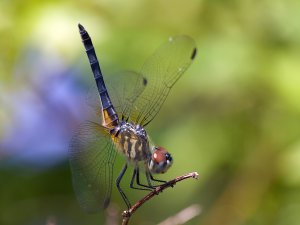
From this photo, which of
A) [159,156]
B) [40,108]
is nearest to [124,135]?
[159,156]

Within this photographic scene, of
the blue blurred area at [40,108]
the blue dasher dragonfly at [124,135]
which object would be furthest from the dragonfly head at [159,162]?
the blue blurred area at [40,108]


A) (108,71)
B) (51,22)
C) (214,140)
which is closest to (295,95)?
(214,140)

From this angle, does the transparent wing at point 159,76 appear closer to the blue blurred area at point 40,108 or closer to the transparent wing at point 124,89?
the transparent wing at point 124,89

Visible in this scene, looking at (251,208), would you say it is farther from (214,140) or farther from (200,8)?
(200,8)

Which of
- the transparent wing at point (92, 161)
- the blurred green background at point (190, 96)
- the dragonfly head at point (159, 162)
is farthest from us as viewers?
the blurred green background at point (190, 96)

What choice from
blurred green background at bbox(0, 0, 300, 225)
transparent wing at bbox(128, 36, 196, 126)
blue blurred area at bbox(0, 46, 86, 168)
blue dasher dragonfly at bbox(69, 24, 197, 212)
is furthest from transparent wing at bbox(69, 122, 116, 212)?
blue blurred area at bbox(0, 46, 86, 168)

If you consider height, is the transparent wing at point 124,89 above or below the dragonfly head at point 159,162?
above

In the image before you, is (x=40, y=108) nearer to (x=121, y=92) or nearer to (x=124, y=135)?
(x=121, y=92)

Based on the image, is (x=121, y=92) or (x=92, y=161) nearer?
(x=92, y=161)
